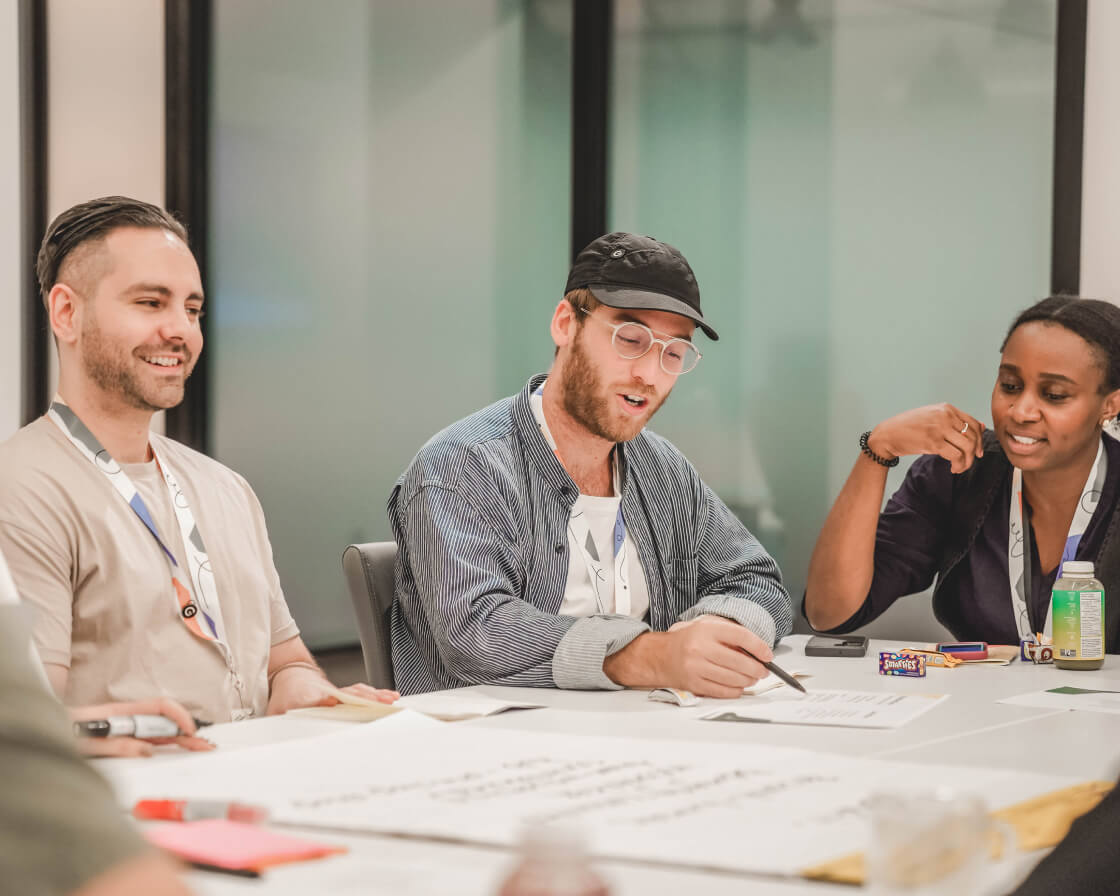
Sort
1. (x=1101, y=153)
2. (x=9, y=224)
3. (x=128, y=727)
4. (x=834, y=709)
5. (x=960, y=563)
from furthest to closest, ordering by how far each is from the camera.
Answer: (x=1101, y=153)
(x=9, y=224)
(x=960, y=563)
(x=834, y=709)
(x=128, y=727)

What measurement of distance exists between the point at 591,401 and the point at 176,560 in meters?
0.83

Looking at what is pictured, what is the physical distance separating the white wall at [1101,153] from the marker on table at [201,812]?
9.36ft

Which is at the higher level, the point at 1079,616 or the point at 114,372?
the point at 114,372

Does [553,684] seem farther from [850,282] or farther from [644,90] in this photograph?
[644,90]

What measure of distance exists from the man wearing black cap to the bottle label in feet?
1.59

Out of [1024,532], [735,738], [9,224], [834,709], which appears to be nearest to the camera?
[735,738]

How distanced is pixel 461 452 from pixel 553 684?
1.58 feet

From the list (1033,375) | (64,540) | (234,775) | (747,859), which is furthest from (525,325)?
(747,859)

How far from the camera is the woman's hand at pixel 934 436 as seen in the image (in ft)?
8.40

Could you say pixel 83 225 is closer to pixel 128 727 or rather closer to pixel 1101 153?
pixel 128 727

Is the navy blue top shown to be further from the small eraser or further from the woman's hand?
the small eraser

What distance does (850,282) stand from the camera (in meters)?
3.73

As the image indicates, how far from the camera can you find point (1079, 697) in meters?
1.80

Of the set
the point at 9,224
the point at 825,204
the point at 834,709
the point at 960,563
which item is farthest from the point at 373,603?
the point at 825,204
